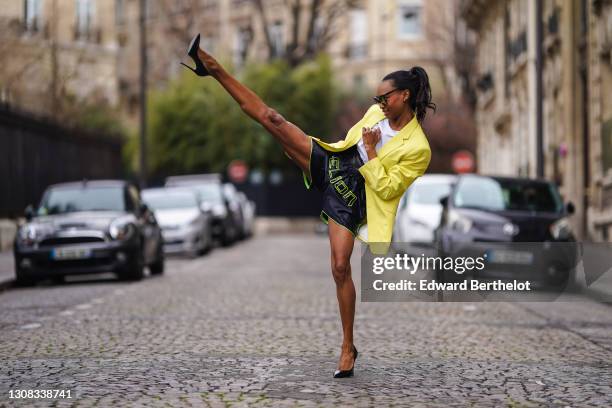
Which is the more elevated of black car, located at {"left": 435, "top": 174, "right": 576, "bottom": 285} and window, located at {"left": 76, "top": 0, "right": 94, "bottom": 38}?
window, located at {"left": 76, "top": 0, "right": 94, "bottom": 38}

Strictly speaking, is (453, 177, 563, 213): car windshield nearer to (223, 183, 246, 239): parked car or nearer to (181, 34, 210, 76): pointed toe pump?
(181, 34, 210, 76): pointed toe pump

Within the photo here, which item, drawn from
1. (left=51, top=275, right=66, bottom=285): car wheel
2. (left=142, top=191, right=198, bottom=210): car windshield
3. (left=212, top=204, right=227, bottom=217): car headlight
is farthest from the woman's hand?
(left=212, top=204, right=227, bottom=217): car headlight

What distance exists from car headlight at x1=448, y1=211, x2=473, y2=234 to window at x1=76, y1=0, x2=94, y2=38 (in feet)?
84.1

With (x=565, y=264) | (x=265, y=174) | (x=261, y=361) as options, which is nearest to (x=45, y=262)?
(x=565, y=264)

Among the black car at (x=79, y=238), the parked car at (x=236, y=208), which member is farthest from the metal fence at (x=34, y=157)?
the black car at (x=79, y=238)

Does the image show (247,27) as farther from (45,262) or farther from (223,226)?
(45,262)

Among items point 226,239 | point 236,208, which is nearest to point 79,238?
point 226,239

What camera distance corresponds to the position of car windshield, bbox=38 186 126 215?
60.3 ft

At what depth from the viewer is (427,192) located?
909 inches

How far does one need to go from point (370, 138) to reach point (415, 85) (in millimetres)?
478

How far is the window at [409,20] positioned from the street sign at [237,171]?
1608cm

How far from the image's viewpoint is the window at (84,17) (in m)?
41.2

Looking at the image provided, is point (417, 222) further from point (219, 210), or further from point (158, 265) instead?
point (219, 210)

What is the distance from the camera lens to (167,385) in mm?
7230
